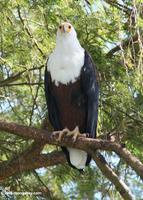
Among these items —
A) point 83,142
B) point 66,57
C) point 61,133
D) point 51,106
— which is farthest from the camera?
point 51,106

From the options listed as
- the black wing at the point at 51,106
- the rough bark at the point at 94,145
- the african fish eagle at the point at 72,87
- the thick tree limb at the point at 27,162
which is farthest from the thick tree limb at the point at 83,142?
the thick tree limb at the point at 27,162

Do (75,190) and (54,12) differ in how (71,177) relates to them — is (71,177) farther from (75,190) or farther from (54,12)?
(54,12)

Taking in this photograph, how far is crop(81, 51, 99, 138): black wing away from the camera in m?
4.11

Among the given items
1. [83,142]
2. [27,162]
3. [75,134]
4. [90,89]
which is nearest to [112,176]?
[83,142]

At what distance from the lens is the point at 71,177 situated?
5.21 meters

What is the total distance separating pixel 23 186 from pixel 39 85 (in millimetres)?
896

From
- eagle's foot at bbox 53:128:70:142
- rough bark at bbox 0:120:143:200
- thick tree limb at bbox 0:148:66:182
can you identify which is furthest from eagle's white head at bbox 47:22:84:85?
thick tree limb at bbox 0:148:66:182

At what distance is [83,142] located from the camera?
3414 mm

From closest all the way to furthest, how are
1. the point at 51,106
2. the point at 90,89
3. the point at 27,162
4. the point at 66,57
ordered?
the point at 90,89 < the point at 66,57 < the point at 51,106 < the point at 27,162

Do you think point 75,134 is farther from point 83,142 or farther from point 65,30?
point 65,30

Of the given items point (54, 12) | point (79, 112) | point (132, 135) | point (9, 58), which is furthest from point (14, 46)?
point (132, 135)

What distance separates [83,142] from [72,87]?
0.81 metres

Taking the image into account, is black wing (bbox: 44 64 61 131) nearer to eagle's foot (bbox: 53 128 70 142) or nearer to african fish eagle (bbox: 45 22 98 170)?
african fish eagle (bbox: 45 22 98 170)

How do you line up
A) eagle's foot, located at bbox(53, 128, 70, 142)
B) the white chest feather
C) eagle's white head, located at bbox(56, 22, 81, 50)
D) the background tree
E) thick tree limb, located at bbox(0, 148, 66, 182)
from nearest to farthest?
eagle's foot, located at bbox(53, 128, 70, 142), the background tree, the white chest feather, eagle's white head, located at bbox(56, 22, 81, 50), thick tree limb, located at bbox(0, 148, 66, 182)
